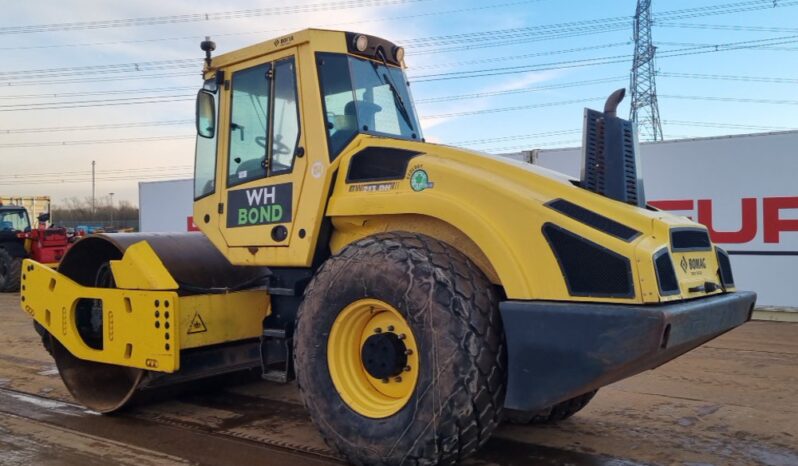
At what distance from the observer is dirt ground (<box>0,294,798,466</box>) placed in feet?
14.5

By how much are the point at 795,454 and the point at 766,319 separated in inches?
298

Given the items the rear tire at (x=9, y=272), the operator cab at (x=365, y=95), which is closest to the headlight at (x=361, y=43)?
the operator cab at (x=365, y=95)

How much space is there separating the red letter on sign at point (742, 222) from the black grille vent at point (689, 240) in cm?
780

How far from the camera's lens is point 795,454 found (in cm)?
438

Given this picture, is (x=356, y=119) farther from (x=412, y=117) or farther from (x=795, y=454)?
(x=795, y=454)

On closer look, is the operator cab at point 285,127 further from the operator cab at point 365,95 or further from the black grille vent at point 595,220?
the black grille vent at point 595,220

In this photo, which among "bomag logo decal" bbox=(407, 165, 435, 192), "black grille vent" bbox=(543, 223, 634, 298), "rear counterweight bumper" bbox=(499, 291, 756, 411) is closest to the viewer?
"rear counterweight bumper" bbox=(499, 291, 756, 411)

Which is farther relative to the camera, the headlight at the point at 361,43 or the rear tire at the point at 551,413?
the rear tire at the point at 551,413

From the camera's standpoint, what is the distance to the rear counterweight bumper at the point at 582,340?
3.19 metres

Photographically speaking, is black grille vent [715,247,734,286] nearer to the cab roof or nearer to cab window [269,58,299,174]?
the cab roof

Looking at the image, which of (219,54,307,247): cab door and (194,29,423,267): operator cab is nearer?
(194,29,423,267): operator cab

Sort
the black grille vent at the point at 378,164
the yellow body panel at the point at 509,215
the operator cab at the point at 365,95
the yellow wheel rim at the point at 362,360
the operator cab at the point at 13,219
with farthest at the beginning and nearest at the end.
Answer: the operator cab at the point at 13,219 < the operator cab at the point at 365,95 < the black grille vent at the point at 378,164 < the yellow wheel rim at the point at 362,360 < the yellow body panel at the point at 509,215

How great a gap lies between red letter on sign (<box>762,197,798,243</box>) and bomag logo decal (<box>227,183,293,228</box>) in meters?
9.12

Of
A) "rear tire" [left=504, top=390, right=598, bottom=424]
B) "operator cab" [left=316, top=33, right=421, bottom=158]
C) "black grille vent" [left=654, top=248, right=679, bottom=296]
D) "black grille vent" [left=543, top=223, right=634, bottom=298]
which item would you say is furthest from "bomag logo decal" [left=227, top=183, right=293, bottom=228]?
"black grille vent" [left=654, top=248, right=679, bottom=296]
